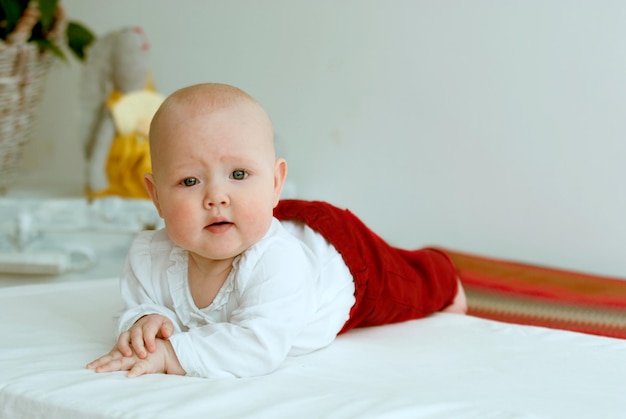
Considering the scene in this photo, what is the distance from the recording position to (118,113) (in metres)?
1.98

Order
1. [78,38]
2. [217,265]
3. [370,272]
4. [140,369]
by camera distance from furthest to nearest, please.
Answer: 1. [78,38]
2. [370,272]
3. [217,265]
4. [140,369]

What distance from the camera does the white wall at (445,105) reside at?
6.07ft

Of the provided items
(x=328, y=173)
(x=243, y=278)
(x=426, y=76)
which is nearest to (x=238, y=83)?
(x=328, y=173)

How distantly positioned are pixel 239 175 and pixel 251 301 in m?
0.15

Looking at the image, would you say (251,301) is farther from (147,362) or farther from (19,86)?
(19,86)

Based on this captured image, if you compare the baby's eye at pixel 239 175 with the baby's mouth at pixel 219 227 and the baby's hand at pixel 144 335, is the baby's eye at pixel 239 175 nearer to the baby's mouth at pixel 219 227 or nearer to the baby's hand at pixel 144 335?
the baby's mouth at pixel 219 227

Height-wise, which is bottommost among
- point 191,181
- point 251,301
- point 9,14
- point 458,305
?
point 458,305

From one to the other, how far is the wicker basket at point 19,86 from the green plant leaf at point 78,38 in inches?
6.2

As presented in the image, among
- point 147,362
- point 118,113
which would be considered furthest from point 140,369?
point 118,113

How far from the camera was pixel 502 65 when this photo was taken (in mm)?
1947

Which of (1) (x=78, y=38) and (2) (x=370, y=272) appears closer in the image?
(2) (x=370, y=272)

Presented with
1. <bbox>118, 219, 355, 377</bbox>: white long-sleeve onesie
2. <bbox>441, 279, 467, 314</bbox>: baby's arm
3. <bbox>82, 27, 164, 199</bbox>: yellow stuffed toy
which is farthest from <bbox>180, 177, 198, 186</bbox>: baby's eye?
<bbox>82, 27, 164, 199</bbox>: yellow stuffed toy

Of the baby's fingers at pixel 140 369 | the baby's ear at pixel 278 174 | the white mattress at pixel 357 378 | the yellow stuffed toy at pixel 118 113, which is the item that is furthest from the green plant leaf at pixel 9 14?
the baby's fingers at pixel 140 369

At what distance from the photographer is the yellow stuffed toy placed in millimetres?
1950
